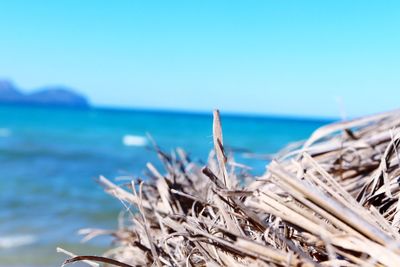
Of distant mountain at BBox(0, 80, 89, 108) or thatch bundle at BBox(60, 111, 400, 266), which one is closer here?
thatch bundle at BBox(60, 111, 400, 266)

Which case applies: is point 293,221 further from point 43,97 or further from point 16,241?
point 43,97

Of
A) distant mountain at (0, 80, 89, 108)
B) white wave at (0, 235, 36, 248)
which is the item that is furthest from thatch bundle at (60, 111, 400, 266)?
distant mountain at (0, 80, 89, 108)

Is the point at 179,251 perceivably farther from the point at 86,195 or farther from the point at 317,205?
the point at 86,195

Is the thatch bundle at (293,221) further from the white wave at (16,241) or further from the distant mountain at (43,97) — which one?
the distant mountain at (43,97)

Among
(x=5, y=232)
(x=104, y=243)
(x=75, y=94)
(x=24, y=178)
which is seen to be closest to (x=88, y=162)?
(x=24, y=178)

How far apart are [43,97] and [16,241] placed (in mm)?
87780

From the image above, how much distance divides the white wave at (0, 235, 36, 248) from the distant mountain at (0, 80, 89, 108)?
282 feet

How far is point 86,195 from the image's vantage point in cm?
865

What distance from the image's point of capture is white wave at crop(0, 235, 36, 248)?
18.2ft

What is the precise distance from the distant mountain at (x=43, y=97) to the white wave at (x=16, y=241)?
282 ft

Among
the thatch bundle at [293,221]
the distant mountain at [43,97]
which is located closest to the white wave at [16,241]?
the thatch bundle at [293,221]

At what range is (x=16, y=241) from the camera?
571cm

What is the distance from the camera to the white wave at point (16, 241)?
5.55 meters

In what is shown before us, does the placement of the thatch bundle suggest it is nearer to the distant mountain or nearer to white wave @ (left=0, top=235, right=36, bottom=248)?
white wave @ (left=0, top=235, right=36, bottom=248)
